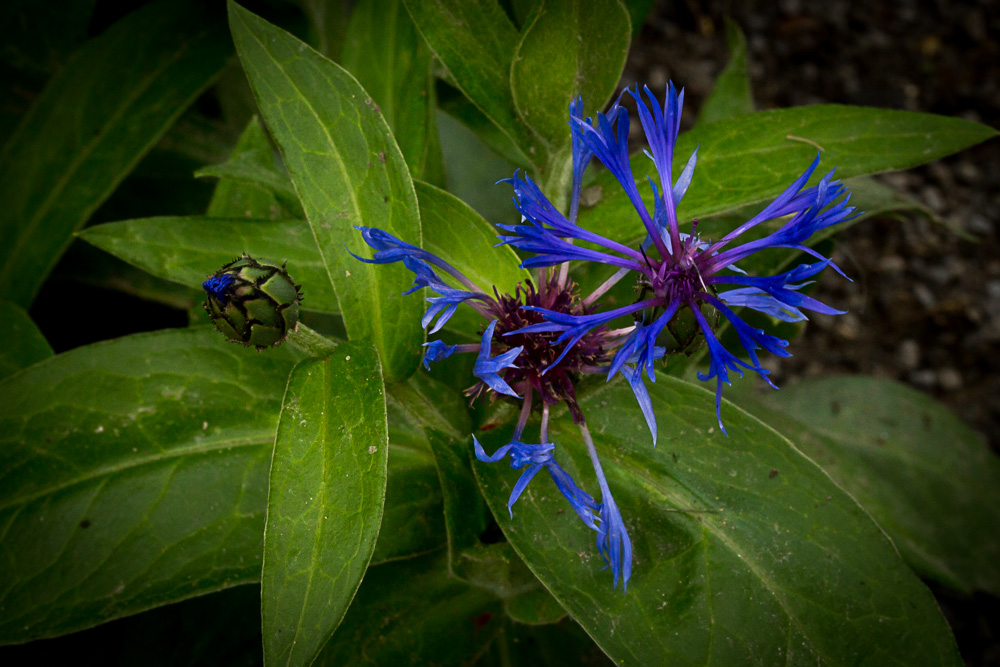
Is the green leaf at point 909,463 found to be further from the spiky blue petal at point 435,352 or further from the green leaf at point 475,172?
the spiky blue petal at point 435,352

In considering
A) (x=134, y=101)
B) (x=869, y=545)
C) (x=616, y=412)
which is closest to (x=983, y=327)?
(x=869, y=545)

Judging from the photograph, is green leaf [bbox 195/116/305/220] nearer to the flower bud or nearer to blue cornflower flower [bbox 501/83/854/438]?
the flower bud

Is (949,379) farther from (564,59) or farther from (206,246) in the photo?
(206,246)

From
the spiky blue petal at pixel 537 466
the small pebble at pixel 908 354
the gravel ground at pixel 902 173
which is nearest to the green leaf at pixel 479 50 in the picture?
the spiky blue petal at pixel 537 466

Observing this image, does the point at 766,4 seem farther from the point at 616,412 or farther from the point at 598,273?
the point at 616,412

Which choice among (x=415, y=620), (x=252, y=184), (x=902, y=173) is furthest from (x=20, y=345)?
(x=902, y=173)

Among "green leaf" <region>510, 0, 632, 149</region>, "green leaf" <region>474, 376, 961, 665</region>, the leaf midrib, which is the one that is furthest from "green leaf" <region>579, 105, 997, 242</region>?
the leaf midrib
